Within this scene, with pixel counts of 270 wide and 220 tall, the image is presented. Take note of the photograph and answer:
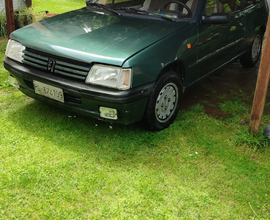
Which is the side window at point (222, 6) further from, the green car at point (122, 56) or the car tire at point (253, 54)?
the car tire at point (253, 54)

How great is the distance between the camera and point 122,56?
301 centimetres

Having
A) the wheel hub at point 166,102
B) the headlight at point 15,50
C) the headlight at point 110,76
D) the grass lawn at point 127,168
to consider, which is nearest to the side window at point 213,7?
the wheel hub at point 166,102

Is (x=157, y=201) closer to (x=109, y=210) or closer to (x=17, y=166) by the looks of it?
(x=109, y=210)

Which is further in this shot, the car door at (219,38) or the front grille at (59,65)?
the car door at (219,38)

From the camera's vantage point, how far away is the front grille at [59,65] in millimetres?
3094

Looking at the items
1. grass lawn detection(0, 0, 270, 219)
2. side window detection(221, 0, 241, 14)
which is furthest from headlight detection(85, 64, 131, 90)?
side window detection(221, 0, 241, 14)

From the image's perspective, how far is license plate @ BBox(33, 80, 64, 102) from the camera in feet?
10.6

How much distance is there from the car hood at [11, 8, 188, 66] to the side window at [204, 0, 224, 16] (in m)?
0.50

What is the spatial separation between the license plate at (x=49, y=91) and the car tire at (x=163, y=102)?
0.92 meters

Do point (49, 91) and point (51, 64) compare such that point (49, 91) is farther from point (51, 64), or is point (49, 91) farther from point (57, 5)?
point (57, 5)

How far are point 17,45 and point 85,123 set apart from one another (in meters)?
1.17

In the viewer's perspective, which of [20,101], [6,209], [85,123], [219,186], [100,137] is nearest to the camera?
[6,209]

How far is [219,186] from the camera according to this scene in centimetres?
288

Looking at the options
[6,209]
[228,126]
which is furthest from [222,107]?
[6,209]
